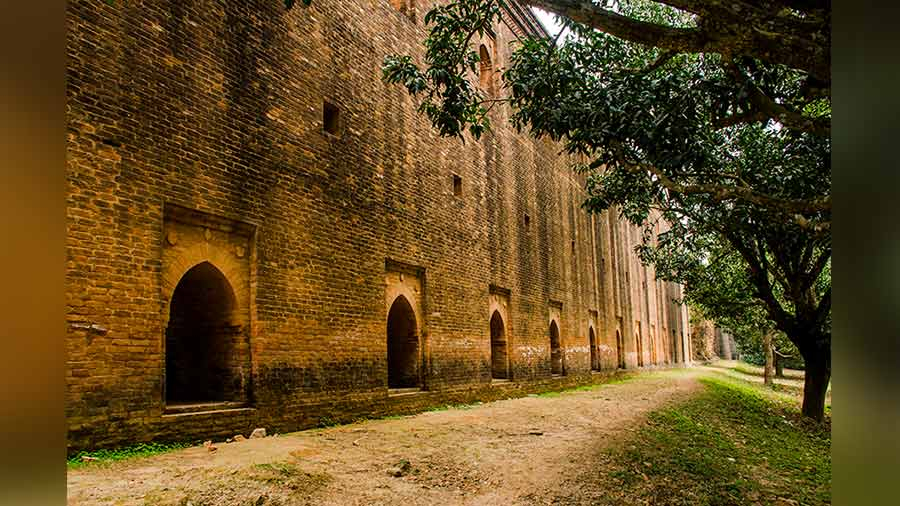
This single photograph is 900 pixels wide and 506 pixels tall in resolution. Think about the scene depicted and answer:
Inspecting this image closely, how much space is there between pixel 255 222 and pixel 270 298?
1.04 meters

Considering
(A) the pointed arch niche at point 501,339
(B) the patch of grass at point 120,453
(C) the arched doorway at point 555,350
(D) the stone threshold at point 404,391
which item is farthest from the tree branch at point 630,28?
(C) the arched doorway at point 555,350

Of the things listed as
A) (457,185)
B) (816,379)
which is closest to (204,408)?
(457,185)

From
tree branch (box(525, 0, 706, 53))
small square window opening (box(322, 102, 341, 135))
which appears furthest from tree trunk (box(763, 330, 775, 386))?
tree branch (box(525, 0, 706, 53))

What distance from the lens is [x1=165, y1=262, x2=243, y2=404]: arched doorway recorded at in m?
8.19

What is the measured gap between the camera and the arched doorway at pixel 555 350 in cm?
2058

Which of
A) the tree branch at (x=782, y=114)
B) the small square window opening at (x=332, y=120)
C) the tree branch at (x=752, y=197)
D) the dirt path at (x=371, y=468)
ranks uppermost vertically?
the small square window opening at (x=332, y=120)

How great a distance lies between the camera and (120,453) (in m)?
6.27

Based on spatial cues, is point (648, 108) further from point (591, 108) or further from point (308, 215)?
point (308, 215)

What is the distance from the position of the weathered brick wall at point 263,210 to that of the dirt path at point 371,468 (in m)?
0.80

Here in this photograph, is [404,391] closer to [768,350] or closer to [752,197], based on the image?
[752,197]

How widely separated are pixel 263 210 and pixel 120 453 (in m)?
3.52

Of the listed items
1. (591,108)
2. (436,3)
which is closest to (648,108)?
(591,108)

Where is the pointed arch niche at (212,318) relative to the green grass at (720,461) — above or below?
above

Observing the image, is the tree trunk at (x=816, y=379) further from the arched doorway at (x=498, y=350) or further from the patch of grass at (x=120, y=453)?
the patch of grass at (x=120, y=453)
